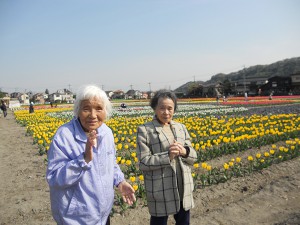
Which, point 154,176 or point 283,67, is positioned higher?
point 283,67

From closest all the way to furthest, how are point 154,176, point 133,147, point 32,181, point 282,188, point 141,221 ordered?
point 154,176 < point 141,221 < point 282,188 < point 32,181 < point 133,147

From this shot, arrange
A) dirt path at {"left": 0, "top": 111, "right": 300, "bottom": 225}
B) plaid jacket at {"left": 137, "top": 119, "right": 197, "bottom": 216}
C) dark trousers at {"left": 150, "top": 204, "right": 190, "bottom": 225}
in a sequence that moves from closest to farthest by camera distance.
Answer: plaid jacket at {"left": 137, "top": 119, "right": 197, "bottom": 216}, dark trousers at {"left": 150, "top": 204, "right": 190, "bottom": 225}, dirt path at {"left": 0, "top": 111, "right": 300, "bottom": 225}

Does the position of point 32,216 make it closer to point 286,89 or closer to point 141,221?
point 141,221

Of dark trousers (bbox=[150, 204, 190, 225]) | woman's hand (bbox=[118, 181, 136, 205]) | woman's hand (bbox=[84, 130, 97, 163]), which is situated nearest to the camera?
woman's hand (bbox=[84, 130, 97, 163])

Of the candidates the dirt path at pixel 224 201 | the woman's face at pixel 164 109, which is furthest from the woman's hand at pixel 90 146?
the dirt path at pixel 224 201

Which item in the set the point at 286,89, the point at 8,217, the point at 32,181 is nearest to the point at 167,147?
the point at 8,217

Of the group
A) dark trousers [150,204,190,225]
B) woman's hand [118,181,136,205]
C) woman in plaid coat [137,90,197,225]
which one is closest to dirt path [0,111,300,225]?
dark trousers [150,204,190,225]

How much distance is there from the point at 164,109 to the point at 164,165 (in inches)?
22.7

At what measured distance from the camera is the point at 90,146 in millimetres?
1934

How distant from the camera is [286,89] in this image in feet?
177

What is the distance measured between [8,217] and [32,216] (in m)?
0.38

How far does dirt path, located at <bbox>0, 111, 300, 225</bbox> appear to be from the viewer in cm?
416

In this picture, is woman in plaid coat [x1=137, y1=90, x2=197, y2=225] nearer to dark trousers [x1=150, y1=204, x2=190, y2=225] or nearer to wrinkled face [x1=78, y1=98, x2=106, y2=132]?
dark trousers [x1=150, y1=204, x2=190, y2=225]

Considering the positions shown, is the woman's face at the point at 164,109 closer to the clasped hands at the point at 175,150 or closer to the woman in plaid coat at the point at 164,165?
Answer: the woman in plaid coat at the point at 164,165
